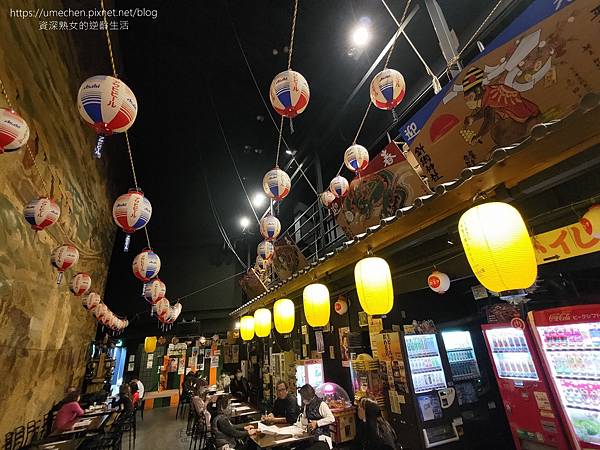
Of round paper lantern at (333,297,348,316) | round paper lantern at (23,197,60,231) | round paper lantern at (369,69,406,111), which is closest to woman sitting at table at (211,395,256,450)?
round paper lantern at (333,297,348,316)

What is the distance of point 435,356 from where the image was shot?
534 cm

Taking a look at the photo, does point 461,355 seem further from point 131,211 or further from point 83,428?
point 83,428

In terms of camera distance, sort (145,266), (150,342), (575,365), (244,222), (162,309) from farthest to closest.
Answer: (150,342)
(244,222)
(162,309)
(145,266)
(575,365)

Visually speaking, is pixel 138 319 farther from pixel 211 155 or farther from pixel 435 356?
pixel 435 356

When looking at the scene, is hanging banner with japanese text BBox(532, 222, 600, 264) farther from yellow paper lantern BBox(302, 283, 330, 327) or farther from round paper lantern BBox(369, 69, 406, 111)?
yellow paper lantern BBox(302, 283, 330, 327)

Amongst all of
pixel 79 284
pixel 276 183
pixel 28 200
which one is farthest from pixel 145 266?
pixel 276 183

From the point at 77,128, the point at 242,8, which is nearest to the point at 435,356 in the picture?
the point at 242,8

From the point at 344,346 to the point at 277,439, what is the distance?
248 centimetres

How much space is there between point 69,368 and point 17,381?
4155 mm

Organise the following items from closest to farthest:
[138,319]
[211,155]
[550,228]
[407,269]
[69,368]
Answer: [550,228]
[407,269]
[69,368]
[211,155]
[138,319]

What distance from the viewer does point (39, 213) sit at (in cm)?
479

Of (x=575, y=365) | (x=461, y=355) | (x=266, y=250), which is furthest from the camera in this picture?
(x=266, y=250)

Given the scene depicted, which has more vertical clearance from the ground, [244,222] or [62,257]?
[244,222]

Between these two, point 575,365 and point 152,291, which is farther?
point 152,291
